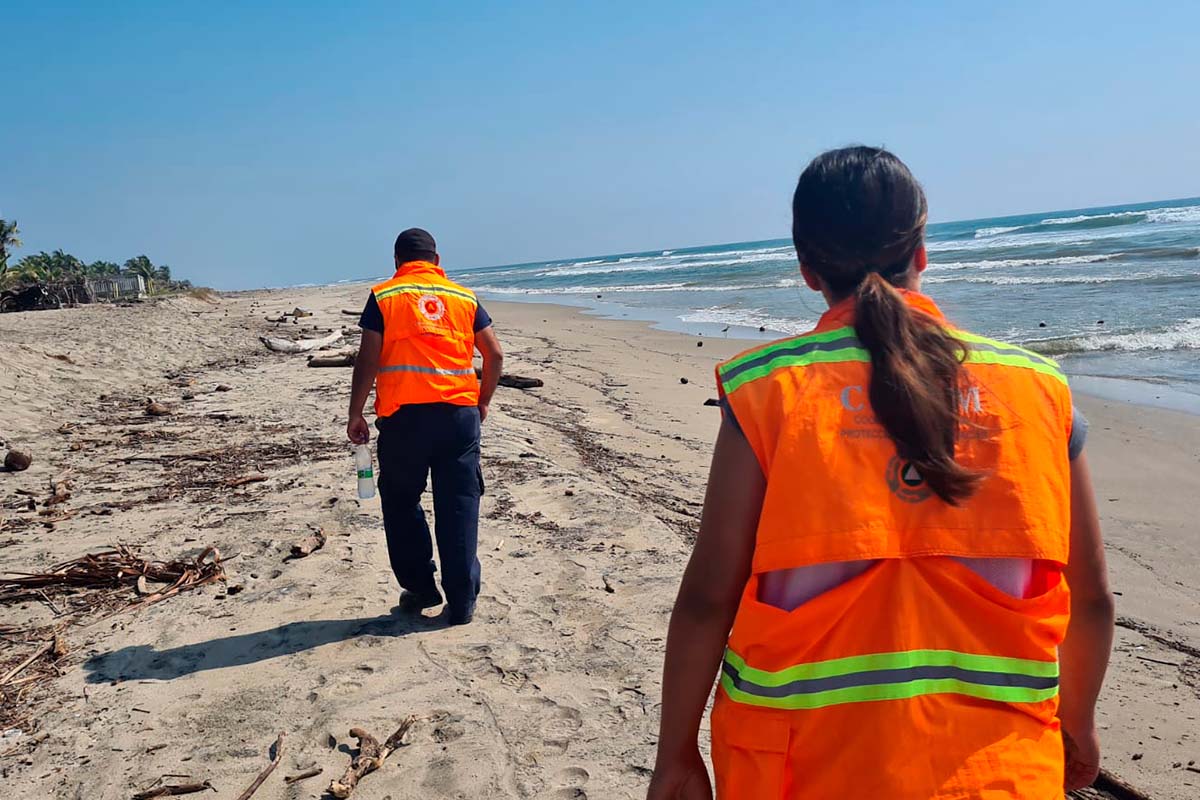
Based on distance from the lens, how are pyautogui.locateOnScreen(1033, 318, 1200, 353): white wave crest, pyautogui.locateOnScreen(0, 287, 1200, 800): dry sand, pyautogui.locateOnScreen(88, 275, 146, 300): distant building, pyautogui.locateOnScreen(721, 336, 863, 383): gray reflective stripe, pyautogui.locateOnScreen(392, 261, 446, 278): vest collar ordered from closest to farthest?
pyautogui.locateOnScreen(721, 336, 863, 383): gray reflective stripe → pyautogui.locateOnScreen(0, 287, 1200, 800): dry sand → pyautogui.locateOnScreen(392, 261, 446, 278): vest collar → pyautogui.locateOnScreen(1033, 318, 1200, 353): white wave crest → pyautogui.locateOnScreen(88, 275, 146, 300): distant building

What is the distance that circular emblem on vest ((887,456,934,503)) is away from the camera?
119 centimetres

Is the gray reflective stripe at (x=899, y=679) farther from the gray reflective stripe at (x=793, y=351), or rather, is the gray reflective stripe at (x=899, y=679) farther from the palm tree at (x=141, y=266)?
the palm tree at (x=141, y=266)

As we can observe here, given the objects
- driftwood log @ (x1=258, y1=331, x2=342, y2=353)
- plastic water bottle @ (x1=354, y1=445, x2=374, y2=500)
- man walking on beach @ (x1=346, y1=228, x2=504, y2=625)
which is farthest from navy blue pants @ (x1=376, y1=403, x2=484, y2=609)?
driftwood log @ (x1=258, y1=331, x2=342, y2=353)

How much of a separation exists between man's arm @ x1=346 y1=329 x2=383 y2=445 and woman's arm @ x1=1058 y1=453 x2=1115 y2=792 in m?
3.22

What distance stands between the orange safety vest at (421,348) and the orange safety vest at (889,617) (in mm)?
3012

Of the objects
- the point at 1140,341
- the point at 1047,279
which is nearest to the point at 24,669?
the point at 1140,341

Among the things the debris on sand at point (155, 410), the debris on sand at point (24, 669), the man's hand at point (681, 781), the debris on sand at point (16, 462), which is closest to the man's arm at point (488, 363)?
the debris on sand at point (24, 669)

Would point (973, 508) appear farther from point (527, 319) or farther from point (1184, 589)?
point (527, 319)

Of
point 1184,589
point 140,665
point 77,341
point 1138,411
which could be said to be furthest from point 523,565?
point 77,341

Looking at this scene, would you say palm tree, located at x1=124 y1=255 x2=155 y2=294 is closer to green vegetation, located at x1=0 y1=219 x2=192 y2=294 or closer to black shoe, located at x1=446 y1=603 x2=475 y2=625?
green vegetation, located at x1=0 y1=219 x2=192 y2=294

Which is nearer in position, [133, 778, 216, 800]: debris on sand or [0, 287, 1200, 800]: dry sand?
[133, 778, 216, 800]: debris on sand

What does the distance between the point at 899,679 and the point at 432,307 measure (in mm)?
3342

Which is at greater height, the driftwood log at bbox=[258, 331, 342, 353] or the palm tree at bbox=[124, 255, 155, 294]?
the palm tree at bbox=[124, 255, 155, 294]

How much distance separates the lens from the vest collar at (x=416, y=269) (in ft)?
14.2
